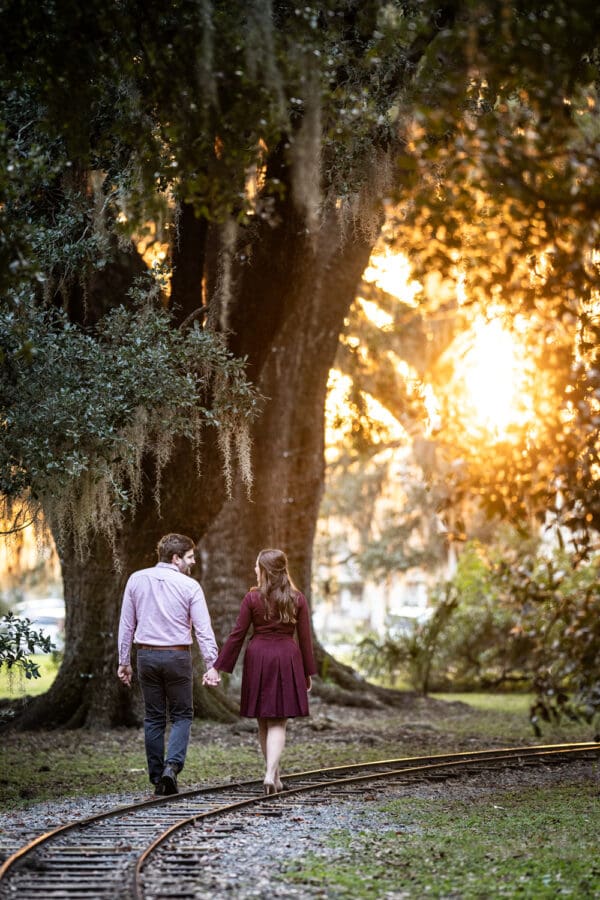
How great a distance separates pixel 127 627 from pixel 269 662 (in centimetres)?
106

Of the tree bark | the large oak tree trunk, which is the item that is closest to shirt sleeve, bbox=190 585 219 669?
the large oak tree trunk

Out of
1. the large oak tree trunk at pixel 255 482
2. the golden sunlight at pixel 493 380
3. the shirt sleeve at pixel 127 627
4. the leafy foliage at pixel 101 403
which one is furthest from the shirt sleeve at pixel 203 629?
the golden sunlight at pixel 493 380

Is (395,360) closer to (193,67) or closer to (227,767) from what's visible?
(227,767)

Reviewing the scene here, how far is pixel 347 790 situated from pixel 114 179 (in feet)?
17.4

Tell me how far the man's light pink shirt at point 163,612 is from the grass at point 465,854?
6.10 feet

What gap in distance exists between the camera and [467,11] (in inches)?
277

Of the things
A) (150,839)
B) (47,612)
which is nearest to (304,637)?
(150,839)

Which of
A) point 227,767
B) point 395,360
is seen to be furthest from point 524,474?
point 395,360

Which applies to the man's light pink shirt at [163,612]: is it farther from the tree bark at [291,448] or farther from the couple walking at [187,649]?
the tree bark at [291,448]

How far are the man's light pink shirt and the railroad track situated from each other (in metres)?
1.06

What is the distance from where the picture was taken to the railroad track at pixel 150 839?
590 centimetres

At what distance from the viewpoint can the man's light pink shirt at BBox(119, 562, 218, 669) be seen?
8.62 meters

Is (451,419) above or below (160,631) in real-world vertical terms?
above

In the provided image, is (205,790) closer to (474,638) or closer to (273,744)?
(273,744)
